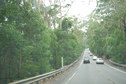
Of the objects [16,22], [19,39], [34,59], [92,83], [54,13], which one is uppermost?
[54,13]

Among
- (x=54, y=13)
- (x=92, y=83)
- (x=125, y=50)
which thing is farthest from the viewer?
(x=125, y=50)

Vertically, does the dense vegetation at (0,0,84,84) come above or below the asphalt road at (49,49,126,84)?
above

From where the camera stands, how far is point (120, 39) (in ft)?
163

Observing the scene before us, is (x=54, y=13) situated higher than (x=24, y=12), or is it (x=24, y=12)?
(x=54, y=13)

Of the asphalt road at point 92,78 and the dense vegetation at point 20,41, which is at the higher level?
the dense vegetation at point 20,41

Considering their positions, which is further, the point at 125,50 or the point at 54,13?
the point at 125,50

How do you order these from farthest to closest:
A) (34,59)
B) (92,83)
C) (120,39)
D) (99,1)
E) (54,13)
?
(120,39) < (54,13) < (99,1) < (34,59) < (92,83)

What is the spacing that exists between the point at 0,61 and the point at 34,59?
599 cm

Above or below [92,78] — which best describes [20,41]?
above

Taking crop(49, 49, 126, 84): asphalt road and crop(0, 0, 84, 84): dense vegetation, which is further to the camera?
crop(49, 49, 126, 84): asphalt road

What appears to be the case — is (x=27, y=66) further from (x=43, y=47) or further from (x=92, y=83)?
(x=92, y=83)

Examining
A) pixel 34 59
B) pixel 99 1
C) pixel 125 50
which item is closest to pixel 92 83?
pixel 34 59

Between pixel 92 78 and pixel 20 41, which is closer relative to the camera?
pixel 20 41

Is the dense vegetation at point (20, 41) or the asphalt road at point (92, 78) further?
the asphalt road at point (92, 78)
